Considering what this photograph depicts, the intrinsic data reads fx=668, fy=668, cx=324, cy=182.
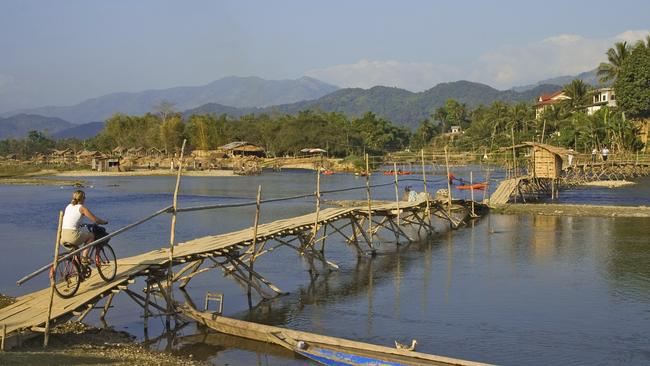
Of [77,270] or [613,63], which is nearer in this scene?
[77,270]

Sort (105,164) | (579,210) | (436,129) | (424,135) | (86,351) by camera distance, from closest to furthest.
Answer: (86,351) < (579,210) < (105,164) < (424,135) < (436,129)

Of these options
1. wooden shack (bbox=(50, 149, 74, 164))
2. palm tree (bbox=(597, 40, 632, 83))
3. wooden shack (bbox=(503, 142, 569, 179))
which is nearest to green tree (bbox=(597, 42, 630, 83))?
palm tree (bbox=(597, 40, 632, 83))

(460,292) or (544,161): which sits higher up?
(544,161)

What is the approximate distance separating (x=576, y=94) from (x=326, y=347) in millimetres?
81487

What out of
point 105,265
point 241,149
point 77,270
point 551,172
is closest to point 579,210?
point 551,172

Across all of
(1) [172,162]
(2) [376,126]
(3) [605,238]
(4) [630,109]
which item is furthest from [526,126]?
(3) [605,238]

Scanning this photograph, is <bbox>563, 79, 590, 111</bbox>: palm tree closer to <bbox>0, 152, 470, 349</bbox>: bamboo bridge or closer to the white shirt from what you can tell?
<bbox>0, 152, 470, 349</bbox>: bamboo bridge

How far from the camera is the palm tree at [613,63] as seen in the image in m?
67.5

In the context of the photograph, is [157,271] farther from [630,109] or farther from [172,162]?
[172,162]

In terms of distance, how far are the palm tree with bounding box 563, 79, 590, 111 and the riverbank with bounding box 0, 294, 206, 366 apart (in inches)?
3061

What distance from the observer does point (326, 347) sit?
1045 cm

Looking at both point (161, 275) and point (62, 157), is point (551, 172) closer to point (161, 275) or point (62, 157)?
point (161, 275)

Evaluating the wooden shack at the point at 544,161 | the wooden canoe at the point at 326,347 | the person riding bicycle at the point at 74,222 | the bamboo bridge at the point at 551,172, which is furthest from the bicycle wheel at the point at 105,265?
the wooden shack at the point at 544,161

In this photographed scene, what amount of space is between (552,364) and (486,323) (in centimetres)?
243
